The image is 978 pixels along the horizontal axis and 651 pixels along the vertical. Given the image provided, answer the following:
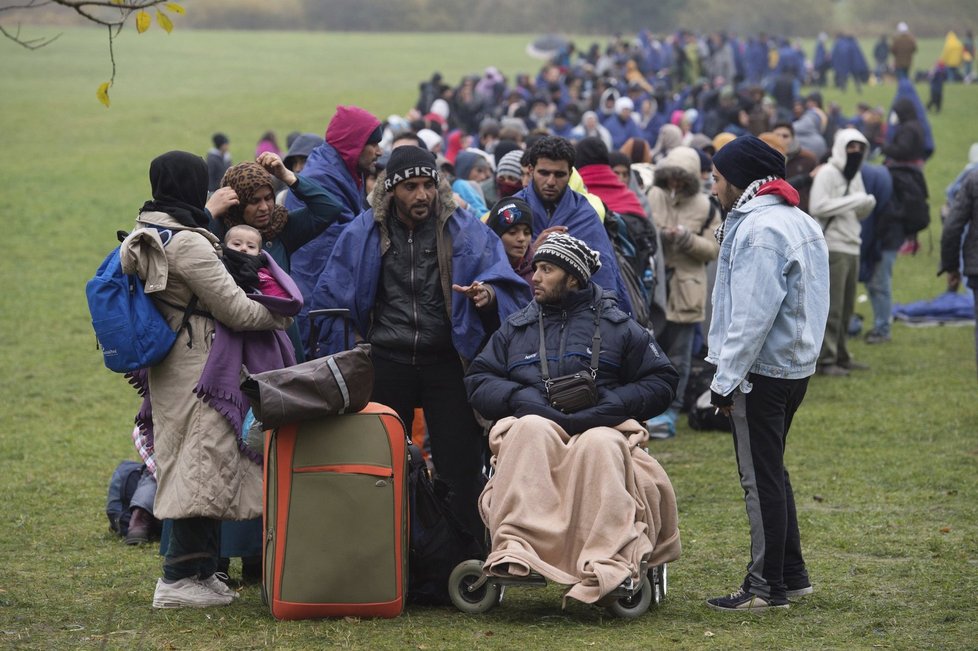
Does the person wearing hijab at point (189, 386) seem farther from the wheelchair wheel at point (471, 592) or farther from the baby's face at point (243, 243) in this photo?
the wheelchair wheel at point (471, 592)

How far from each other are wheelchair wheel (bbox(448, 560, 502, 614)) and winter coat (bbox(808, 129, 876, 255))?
7.14 metres

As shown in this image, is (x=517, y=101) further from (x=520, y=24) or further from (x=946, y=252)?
(x=520, y=24)

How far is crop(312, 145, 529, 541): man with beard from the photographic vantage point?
6203 millimetres

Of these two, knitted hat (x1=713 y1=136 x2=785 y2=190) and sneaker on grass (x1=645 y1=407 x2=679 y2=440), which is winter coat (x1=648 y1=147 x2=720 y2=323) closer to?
sneaker on grass (x1=645 y1=407 x2=679 y2=440)

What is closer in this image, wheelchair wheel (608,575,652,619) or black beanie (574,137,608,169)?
wheelchair wheel (608,575,652,619)

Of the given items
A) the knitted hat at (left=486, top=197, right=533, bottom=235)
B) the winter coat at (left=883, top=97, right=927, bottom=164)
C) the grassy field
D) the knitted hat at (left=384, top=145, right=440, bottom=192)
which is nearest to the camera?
the grassy field

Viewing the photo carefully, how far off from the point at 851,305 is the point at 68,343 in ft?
28.0

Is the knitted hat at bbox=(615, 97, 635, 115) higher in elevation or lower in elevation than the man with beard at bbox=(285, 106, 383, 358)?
higher

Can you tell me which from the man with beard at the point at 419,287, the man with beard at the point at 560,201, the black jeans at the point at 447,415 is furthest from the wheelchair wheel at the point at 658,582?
the man with beard at the point at 560,201

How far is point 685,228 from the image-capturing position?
32.4ft

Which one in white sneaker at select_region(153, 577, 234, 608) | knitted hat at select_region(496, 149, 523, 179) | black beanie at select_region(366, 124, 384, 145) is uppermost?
black beanie at select_region(366, 124, 384, 145)

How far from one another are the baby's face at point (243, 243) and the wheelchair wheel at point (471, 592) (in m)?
1.72

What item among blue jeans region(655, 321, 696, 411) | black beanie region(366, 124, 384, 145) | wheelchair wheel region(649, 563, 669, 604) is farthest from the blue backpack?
blue jeans region(655, 321, 696, 411)

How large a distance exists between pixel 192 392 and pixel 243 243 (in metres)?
0.76
